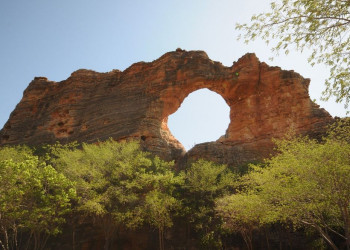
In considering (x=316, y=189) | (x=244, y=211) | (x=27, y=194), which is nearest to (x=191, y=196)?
(x=244, y=211)

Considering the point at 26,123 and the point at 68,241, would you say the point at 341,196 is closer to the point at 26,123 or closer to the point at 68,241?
the point at 68,241

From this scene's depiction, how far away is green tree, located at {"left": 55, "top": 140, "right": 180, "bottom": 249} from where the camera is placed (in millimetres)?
19641

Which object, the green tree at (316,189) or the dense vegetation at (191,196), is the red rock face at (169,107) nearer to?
the dense vegetation at (191,196)

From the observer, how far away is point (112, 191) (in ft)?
66.1

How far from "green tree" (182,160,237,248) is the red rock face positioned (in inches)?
279

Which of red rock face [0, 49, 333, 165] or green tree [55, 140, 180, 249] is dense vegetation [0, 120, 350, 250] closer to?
green tree [55, 140, 180, 249]

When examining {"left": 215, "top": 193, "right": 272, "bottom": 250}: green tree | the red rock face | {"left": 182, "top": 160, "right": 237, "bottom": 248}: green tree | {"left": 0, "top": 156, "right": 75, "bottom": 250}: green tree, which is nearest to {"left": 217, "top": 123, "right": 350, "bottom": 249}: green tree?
{"left": 215, "top": 193, "right": 272, "bottom": 250}: green tree

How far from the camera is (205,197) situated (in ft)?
73.9

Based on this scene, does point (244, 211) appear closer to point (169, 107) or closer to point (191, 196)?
point (191, 196)

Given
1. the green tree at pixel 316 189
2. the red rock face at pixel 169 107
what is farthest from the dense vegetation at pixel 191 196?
the red rock face at pixel 169 107

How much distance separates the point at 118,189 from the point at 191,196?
5.93 meters

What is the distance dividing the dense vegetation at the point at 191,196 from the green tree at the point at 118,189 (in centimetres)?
8

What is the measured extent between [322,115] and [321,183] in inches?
838

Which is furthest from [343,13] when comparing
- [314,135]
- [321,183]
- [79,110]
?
[79,110]
